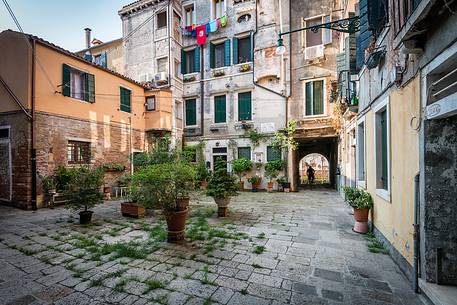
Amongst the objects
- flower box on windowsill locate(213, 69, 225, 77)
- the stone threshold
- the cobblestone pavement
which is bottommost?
the cobblestone pavement

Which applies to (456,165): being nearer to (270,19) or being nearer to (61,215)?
(61,215)

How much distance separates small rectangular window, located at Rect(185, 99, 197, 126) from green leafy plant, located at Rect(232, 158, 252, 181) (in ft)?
13.4

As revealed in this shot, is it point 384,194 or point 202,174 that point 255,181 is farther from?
point 384,194

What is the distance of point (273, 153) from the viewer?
42.3 ft

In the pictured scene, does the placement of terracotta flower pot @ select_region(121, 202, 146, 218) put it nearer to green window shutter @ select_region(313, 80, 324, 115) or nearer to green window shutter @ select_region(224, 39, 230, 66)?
green window shutter @ select_region(313, 80, 324, 115)

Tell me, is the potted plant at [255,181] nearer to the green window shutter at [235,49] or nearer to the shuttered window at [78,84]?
the green window shutter at [235,49]

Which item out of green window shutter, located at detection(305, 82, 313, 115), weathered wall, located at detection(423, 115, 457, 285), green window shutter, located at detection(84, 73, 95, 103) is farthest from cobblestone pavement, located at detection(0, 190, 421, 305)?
green window shutter, located at detection(305, 82, 313, 115)

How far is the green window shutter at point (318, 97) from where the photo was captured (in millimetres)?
12094

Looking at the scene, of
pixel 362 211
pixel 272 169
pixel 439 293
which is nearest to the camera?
pixel 439 293

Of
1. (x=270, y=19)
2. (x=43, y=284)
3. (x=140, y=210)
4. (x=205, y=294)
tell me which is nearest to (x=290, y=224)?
(x=205, y=294)

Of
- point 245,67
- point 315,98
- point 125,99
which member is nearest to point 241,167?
point 315,98

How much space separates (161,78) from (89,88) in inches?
184

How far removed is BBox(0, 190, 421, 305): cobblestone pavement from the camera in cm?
295

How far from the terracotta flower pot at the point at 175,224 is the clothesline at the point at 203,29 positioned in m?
12.8
